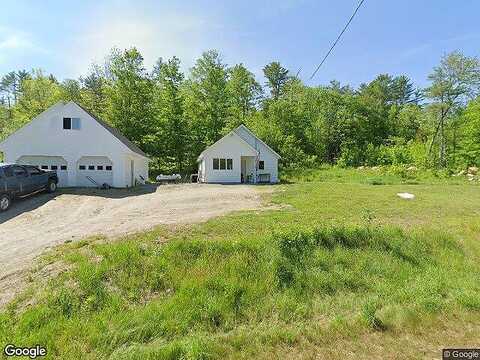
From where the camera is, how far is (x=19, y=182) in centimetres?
1502

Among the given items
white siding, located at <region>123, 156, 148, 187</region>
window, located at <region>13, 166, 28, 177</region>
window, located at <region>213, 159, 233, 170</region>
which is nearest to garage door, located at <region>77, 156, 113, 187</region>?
white siding, located at <region>123, 156, 148, 187</region>

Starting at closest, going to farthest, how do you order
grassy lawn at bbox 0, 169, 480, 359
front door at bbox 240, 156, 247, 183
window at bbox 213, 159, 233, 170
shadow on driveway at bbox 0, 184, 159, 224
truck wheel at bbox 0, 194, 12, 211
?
grassy lawn at bbox 0, 169, 480, 359 < shadow on driveway at bbox 0, 184, 159, 224 < truck wheel at bbox 0, 194, 12, 211 < window at bbox 213, 159, 233, 170 < front door at bbox 240, 156, 247, 183

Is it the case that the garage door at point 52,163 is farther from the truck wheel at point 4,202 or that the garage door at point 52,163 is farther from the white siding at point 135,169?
the truck wheel at point 4,202

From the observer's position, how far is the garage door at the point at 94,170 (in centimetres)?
2183

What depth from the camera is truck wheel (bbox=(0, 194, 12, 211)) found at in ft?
44.4

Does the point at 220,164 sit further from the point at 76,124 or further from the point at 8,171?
the point at 8,171

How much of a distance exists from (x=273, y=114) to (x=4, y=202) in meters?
30.8

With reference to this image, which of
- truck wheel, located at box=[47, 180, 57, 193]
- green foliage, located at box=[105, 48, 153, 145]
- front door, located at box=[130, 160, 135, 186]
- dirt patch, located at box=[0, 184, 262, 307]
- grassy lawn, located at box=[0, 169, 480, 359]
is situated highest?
green foliage, located at box=[105, 48, 153, 145]

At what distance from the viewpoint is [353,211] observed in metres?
13.2

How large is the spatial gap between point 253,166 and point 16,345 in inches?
981

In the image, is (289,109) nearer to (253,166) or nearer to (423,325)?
(253,166)

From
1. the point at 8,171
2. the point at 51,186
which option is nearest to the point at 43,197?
the point at 51,186

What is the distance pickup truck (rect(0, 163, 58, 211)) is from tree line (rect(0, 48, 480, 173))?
18.7m

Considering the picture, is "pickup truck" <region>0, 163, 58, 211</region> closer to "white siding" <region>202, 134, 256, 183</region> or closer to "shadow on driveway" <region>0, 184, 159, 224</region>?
"shadow on driveway" <region>0, 184, 159, 224</region>
